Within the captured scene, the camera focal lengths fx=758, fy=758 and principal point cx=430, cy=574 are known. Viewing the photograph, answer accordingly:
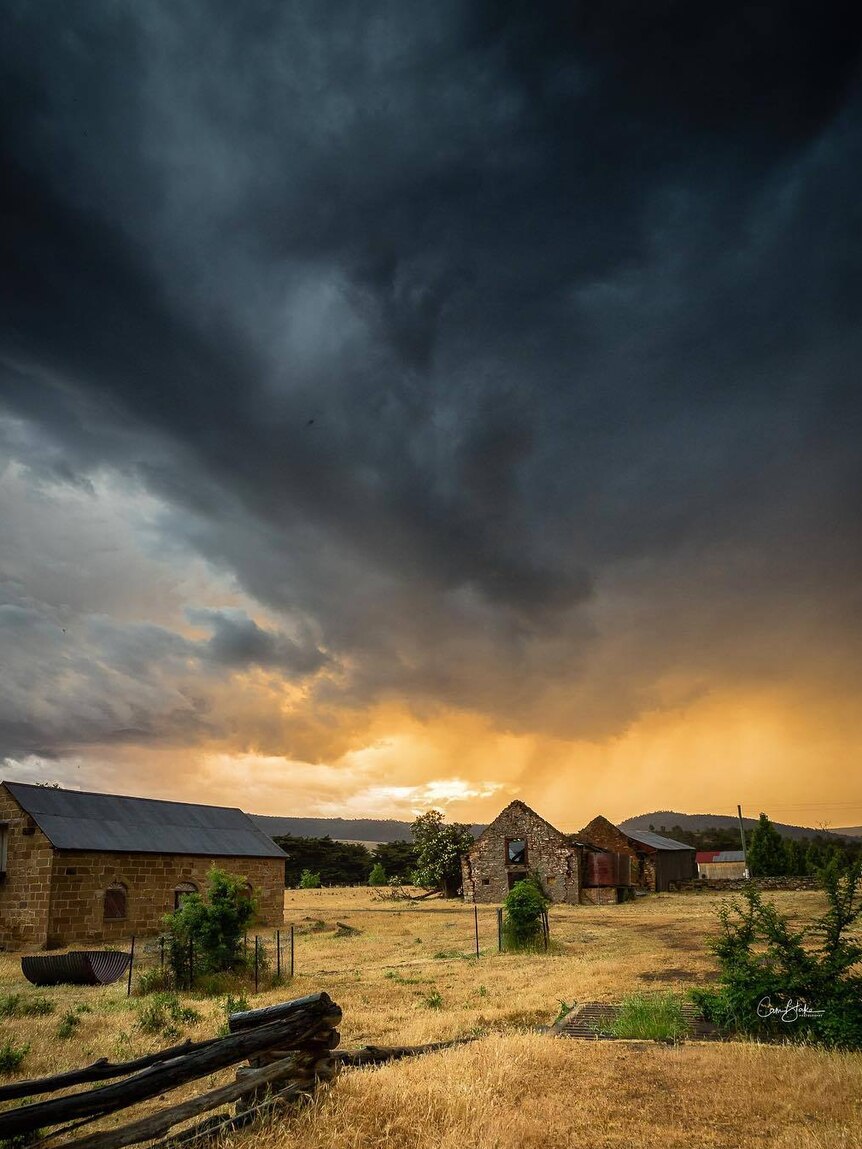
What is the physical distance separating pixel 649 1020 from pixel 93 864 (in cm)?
2631

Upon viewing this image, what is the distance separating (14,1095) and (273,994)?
14406 millimetres

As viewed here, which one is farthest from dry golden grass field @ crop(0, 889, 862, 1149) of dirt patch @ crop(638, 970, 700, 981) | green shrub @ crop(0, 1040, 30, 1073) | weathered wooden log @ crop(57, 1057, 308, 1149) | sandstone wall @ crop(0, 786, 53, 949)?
sandstone wall @ crop(0, 786, 53, 949)

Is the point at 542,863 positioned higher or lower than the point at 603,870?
higher

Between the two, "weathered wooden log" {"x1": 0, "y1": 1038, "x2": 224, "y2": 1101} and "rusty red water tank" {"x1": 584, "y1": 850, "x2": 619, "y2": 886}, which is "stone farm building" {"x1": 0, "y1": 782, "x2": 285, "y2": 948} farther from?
"weathered wooden log" {"x1": 0, "y1": 1038, "x2": 224, "y2": 1101}

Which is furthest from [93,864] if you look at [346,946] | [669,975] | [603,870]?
[603,870]

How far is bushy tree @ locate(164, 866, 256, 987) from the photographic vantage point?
67.4ft

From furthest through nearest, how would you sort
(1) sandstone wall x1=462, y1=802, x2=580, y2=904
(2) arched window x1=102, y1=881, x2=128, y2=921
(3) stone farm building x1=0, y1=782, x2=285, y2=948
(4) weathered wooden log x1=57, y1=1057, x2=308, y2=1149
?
(1) sandstone wall x1=462, y1=802, x2=580, y2=904, (2) arched window x1=102, y1=881, x2=128, y2=921, (3) stone farm building x1=0, y1=782, x2=285, y2=948, (4) weathered wooden log x1=57, y1=1057, x2=308, y2=1149

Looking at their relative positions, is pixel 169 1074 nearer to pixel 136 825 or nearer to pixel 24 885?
pixel 24 885

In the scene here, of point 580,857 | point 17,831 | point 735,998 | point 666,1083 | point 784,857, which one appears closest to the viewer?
point 666,1083

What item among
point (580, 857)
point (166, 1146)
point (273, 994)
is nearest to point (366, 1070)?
point (166, 1146)

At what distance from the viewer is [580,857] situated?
51.0 meters

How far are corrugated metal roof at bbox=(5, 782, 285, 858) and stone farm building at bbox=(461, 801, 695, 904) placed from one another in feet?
58.9

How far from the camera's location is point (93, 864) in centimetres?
3147

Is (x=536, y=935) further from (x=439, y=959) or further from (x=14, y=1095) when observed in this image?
(x=14, y=1095)
